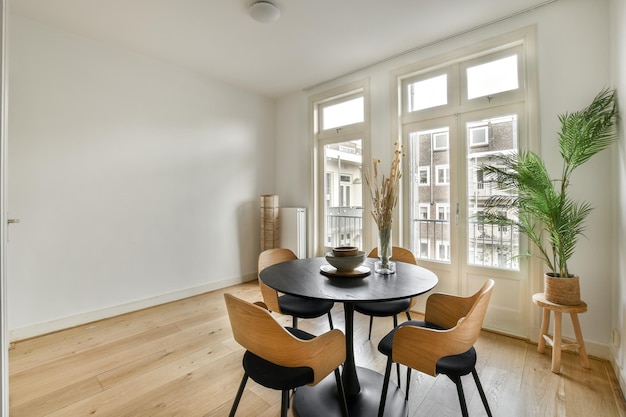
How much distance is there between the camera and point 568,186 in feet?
7.75

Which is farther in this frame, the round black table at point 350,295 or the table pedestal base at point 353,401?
the table pedestal base at point 353,401

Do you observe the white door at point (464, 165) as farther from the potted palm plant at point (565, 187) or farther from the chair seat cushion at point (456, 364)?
the chair seat cushion at point (456, 364)

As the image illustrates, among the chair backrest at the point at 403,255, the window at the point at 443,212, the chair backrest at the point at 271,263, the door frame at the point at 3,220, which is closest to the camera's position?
the door frame at the point at 3,220

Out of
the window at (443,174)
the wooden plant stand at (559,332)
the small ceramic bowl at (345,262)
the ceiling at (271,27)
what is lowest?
the wooden plant stand at (559,332)

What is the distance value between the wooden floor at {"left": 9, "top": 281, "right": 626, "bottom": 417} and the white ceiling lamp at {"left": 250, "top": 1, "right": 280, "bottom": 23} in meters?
2.94

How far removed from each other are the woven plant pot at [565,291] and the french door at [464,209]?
0.46m

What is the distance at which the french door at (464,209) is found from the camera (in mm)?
2709

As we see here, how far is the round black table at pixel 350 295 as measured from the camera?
1422 millimetres

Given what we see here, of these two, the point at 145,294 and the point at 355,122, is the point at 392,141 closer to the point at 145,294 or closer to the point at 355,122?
the point at 355,122

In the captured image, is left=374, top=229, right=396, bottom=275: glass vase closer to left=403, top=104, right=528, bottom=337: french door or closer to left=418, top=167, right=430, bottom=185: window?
left=403, top=104, right=528, bottom=337: french door

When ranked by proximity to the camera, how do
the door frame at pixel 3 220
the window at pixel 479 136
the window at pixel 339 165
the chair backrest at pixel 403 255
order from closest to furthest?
the door frame at pixel 3 220, the chair backrest at pixel 403 255, the window at pixel 479 136, the window at pixel 339 165

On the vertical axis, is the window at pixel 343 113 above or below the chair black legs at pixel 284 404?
above

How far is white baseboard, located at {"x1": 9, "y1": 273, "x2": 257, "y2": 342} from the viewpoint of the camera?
264cm

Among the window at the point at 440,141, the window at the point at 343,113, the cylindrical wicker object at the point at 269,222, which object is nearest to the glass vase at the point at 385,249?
the window at the point at 440,141
